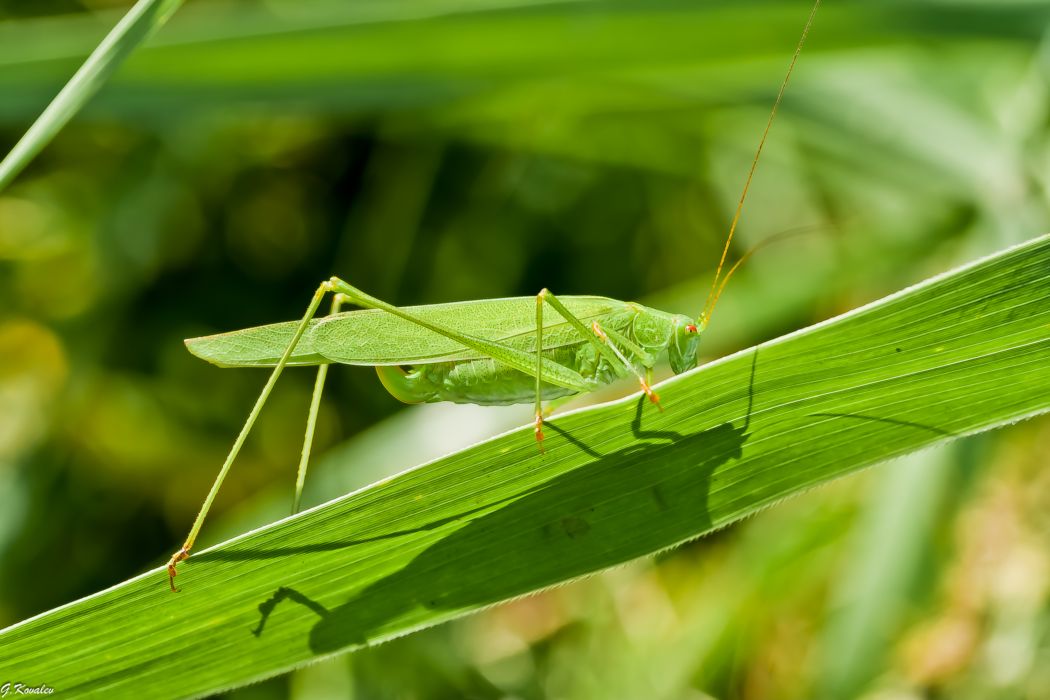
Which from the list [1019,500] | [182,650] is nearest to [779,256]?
[1019,500]

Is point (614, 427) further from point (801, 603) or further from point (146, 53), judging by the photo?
point (146, 53)

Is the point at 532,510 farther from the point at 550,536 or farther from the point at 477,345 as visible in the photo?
the point at 477,345

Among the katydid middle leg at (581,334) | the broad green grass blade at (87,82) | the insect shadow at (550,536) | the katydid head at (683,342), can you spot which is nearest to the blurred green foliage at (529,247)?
the katydid head at (683,342)

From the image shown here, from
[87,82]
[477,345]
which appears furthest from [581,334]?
[87,82]

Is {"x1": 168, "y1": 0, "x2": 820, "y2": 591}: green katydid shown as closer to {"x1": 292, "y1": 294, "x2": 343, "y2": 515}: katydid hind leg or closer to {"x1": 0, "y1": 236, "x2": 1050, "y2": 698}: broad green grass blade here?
{"x1": 292, "y1": 294, "x2": 343, "y2": 515}: katydid hind leg

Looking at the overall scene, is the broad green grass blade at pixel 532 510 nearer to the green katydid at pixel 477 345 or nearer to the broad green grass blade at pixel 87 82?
the green katydid at pixel 477 345
